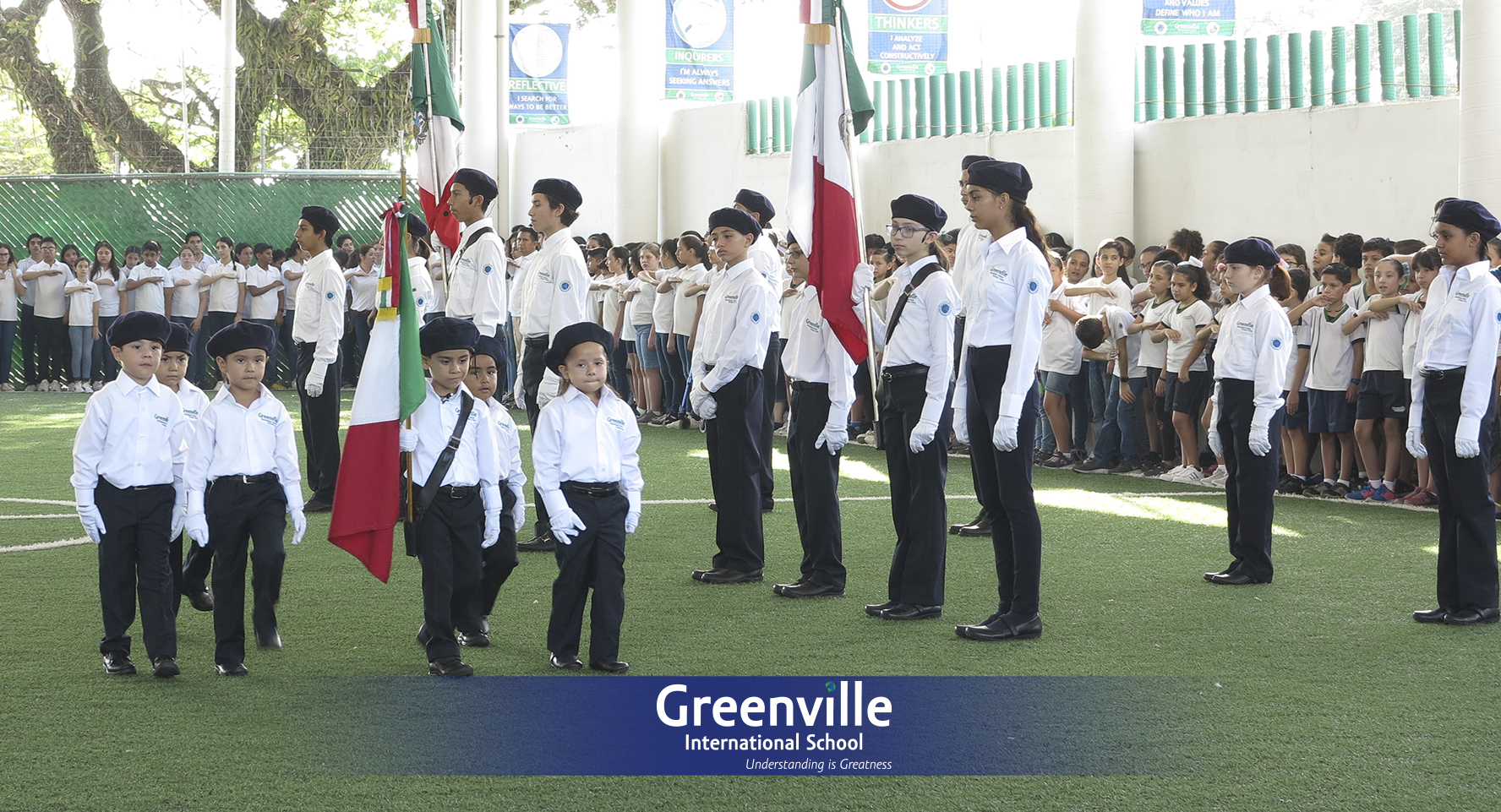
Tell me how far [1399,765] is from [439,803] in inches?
112

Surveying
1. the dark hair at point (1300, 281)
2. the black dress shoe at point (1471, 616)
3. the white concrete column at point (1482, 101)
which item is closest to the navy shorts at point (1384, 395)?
the dark hair at point (1300, 281)

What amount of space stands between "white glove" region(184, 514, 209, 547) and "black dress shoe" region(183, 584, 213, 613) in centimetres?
112

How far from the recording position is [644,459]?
12.3 metres

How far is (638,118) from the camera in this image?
19672mm

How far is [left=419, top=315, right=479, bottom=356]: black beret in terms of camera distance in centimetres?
543

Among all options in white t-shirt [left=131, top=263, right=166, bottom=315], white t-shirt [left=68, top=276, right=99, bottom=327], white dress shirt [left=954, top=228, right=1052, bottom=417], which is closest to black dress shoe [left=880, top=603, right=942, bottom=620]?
white dress shirt [left=954, top=228, right=1052, bottom=417]

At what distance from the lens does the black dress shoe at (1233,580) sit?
7.07 metres

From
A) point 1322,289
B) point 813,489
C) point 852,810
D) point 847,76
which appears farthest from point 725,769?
point 1322,289

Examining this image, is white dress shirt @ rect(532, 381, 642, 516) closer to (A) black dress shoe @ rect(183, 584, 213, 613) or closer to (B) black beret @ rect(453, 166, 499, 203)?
(A) black dress shoe @ rect(183, 584, 213, 613)

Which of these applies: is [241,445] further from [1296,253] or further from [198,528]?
[1296,253]

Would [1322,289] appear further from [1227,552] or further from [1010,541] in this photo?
[1010,541]

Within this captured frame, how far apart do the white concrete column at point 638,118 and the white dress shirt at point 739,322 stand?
12977 millimetres

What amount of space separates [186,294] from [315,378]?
37.3 feet

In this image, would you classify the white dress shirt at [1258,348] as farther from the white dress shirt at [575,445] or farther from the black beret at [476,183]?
the black beret at [476,183]
